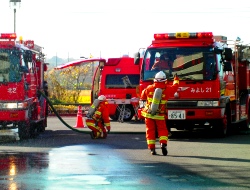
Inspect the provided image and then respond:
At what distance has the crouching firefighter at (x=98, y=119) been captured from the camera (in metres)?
19.1

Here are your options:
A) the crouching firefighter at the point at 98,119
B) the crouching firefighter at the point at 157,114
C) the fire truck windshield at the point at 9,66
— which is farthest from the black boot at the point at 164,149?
the fire truck windshield at the point at 9,66

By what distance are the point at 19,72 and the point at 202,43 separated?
4.79 m

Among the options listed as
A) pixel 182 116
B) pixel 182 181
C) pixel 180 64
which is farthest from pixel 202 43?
pixel 182 181

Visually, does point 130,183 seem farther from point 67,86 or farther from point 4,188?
point 67,86

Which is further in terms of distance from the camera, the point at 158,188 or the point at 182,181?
the point at 182,181

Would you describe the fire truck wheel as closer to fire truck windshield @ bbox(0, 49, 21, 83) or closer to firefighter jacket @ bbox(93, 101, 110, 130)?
fire truck windshield @ bbox(0, 49, 21, 83)

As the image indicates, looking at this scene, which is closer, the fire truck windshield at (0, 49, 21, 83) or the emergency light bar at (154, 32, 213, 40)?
the fire truck windshield at (0, 49, 21, 83)

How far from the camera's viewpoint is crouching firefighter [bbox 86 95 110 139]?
19109mm

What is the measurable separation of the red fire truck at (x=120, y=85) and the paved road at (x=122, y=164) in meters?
8.98

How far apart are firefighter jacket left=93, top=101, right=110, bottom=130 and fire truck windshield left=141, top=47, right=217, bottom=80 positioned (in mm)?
1386

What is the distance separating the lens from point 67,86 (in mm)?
43344

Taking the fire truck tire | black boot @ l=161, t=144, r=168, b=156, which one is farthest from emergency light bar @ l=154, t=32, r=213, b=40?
the fire truck tire

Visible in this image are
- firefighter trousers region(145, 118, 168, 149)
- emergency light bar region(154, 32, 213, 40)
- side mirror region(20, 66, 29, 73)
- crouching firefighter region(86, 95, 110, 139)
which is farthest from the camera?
crouching firefighter region(86, 95, 110, 139)

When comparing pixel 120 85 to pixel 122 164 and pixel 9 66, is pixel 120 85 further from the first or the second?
pixel 122 164
